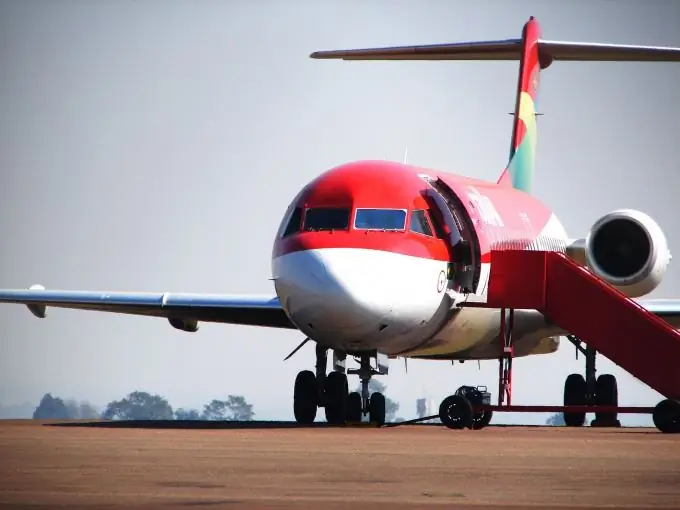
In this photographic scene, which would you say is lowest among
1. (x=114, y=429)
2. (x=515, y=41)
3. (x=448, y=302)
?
(x=114, y=429)

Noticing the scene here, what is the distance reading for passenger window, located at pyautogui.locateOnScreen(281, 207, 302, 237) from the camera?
2288 cm

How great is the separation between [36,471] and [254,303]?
52.3 feet

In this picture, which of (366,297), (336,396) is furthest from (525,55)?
(366,297)

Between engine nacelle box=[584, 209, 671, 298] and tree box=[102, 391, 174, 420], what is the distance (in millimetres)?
20146

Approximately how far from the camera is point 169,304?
93.4 feet

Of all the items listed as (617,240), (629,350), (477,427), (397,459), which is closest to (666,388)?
(629,350)

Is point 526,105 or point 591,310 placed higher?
point 526,105

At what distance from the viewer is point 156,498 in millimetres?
9859

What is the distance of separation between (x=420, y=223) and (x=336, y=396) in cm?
387

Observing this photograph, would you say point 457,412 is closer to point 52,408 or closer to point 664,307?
point 664,307

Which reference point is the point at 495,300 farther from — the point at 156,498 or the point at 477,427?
the point at 156,498

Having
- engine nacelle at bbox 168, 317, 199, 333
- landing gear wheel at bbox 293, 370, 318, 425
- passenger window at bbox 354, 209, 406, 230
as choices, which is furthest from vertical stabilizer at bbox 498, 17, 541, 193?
passenger window at bbox 354, 209, 406, 230

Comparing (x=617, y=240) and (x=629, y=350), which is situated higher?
(x=617, y=240)

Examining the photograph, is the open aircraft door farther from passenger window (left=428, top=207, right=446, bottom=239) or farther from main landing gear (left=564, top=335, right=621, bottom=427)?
main landing gear (left=564, top=335, right=621, bottom=427)
